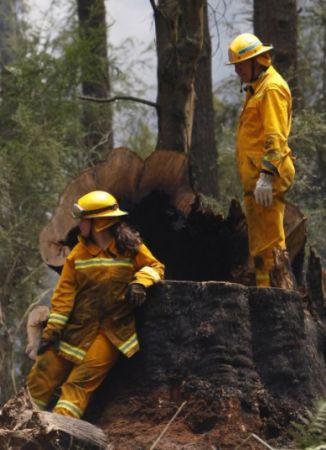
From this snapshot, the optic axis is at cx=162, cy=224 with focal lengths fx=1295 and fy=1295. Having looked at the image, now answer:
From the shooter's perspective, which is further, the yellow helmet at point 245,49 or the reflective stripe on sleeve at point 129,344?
the yellow helmet at point 245,49

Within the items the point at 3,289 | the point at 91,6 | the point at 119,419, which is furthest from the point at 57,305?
the point at 91,6

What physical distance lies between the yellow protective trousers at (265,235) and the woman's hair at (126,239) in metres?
1.08

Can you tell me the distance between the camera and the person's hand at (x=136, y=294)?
7.71 metres

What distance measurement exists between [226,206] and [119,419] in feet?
27.3

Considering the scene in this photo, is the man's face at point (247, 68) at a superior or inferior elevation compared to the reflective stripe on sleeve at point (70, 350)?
superior

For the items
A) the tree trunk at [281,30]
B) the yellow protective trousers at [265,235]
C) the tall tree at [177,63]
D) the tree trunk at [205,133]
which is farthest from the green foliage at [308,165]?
the yellow protective trousers at [265,235]

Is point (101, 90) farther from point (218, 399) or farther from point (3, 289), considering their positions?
point (218, 399)

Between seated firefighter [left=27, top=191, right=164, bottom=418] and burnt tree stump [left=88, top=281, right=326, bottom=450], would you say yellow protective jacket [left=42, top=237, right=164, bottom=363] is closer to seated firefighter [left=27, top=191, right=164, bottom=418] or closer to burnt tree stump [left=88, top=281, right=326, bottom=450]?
seated firefighter [left=27, top=191, right=164, bottom=418]

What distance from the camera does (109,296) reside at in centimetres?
814

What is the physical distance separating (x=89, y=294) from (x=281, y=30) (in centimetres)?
833

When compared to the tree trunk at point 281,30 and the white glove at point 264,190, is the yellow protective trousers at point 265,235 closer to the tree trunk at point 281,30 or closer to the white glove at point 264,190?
the white glove at point 264,190

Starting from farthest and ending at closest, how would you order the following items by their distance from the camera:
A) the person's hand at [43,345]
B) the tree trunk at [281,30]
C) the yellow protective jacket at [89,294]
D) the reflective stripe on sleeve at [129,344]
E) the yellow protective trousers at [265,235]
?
the tree trunk at [281,30] → the yellow protective trousers at [265,235] → the person's hand at [43,345] → the yellow protective jacket at [89,294] → the reflective stripe on sleeve at [129,344]

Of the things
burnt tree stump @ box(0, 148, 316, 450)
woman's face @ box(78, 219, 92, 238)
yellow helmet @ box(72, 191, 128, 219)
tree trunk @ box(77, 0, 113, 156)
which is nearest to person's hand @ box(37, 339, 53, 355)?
burnt tree stump @ box(0, 148, 316, 450)

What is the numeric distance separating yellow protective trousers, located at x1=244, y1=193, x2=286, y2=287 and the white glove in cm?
14
